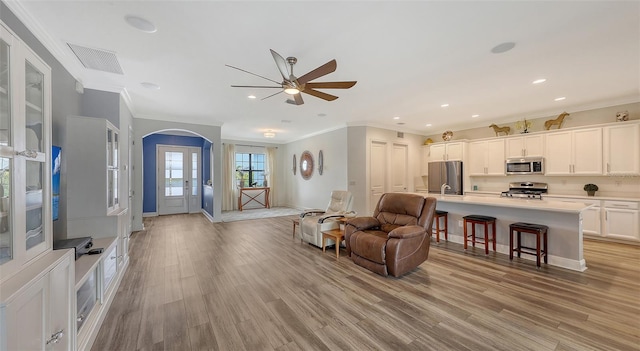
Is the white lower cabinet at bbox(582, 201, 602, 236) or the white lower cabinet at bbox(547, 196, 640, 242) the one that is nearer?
the white lower cabinet at bbox(547, 196, 640, 242)

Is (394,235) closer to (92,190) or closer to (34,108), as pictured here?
(34,108)

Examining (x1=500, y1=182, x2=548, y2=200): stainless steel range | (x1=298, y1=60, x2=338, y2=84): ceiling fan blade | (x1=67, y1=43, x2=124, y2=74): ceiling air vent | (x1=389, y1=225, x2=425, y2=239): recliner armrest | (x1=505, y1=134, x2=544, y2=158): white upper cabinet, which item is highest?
(x1=67, y1=43, x2=124, y2=74): ceiling air vent

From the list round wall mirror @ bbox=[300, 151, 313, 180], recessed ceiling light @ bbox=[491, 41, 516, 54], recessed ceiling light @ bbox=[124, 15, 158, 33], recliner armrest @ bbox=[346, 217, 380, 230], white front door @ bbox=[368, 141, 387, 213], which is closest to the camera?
recessed ceiling light @ bbox=[124, 15, 158, 33]

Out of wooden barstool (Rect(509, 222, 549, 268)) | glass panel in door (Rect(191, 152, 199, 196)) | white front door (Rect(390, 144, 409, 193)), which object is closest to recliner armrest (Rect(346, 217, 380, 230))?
wooden barstool (Rect(509, 222, 549, 268))

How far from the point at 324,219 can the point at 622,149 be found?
563 centimetres

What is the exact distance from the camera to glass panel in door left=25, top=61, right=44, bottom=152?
147 cm

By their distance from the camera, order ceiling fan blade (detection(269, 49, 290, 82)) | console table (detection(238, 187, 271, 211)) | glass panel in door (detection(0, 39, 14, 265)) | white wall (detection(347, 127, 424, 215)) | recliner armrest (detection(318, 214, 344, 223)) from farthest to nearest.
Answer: console table (detection(238, 187, 271, 211))
white wall (detection(347, 127, 424, 215))
recliner armrest (detection(318, 214, 344, 223))
ceiling fan blade (detection(269, 49, 290, 82))
glass panel in door (detection(0, 39, 14, 265))

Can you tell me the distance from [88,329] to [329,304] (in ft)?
6.58

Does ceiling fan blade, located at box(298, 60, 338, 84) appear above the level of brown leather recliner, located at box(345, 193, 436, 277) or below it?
above

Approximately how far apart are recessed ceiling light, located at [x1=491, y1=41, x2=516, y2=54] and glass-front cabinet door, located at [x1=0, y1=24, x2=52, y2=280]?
3.89 meters

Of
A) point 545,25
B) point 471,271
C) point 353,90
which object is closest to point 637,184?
point 471,271

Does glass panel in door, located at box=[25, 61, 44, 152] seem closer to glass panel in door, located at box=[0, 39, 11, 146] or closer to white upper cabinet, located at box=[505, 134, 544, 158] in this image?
glass panel in door, located at box=[0, 39, 11, 146]

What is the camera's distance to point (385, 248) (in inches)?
122

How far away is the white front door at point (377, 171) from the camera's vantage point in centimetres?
661
